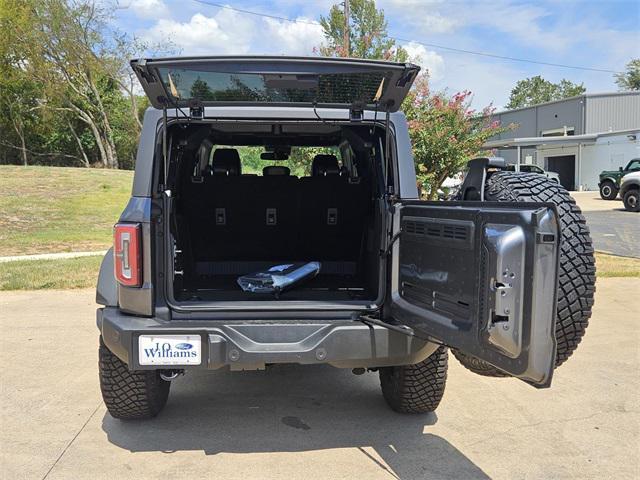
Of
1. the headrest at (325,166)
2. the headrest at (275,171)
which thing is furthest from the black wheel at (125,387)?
the headrest at (325,166)

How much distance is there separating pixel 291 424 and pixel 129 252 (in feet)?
4.74

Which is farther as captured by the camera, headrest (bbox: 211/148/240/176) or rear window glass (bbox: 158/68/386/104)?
headrest (bbox: 211/148/240/176)

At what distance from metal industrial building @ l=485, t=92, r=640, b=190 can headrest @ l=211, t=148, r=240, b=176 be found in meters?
31.8

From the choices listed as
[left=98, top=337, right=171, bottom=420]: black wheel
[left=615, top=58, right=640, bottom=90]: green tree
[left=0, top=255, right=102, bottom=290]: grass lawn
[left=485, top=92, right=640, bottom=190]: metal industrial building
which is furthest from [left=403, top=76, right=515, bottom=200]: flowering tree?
[left=615, top=58, right=640, bottom=90]: green tree

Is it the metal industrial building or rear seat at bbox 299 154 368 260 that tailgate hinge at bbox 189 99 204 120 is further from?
the metal industrial building

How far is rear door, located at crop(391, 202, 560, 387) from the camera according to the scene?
7.22 ft

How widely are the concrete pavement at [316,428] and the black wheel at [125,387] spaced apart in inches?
5.1

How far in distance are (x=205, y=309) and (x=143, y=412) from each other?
3.03ft

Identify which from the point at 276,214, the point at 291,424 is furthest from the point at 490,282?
the point at 276,214

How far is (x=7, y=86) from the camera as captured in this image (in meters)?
33.3

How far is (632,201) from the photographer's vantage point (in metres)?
20.5

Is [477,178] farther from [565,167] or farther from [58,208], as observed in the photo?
[565,167]

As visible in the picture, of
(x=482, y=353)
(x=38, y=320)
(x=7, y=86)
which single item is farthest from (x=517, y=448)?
(x=7, y=86)

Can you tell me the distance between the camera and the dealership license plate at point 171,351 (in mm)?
2836
